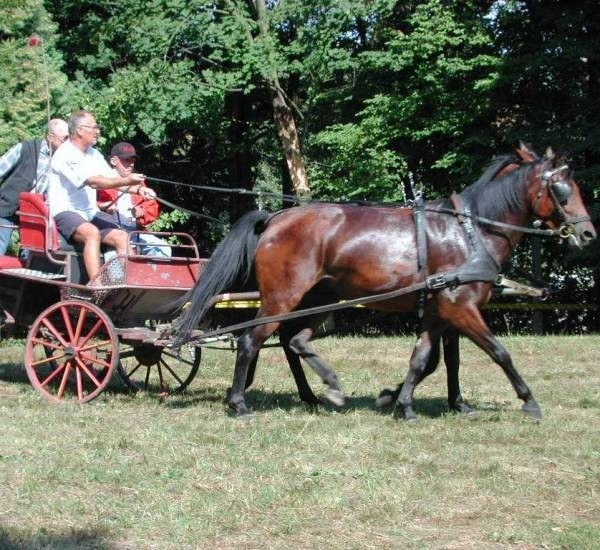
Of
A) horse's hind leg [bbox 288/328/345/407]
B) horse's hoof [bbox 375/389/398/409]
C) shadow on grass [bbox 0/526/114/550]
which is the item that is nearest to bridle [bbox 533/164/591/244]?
horse's hoof [bbox 375/389/398/409]

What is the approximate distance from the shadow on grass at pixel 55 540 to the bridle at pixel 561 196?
4.50 m

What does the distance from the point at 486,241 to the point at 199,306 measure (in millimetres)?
2412

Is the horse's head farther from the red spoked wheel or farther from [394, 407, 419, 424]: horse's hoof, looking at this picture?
the red spoked wheel

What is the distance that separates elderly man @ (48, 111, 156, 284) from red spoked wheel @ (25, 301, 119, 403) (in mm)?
384

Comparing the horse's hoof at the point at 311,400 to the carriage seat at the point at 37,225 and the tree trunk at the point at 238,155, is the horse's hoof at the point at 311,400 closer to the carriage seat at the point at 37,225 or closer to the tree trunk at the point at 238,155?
the carriage seat at the point at 37,225

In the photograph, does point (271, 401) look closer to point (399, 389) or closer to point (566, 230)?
point (399, 389)

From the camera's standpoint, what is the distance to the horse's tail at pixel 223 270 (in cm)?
852

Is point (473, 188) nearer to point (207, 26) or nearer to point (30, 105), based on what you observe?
point (30, 105)

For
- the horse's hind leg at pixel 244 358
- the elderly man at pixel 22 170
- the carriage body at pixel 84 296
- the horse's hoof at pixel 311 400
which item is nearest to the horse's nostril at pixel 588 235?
the horse's hind leg at pixel 244 358

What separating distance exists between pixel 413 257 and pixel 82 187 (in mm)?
2874

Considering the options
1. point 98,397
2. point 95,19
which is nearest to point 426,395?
point 98,397

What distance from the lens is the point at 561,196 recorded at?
7938mm

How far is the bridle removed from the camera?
26.0 ft

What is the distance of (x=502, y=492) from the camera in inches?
232
